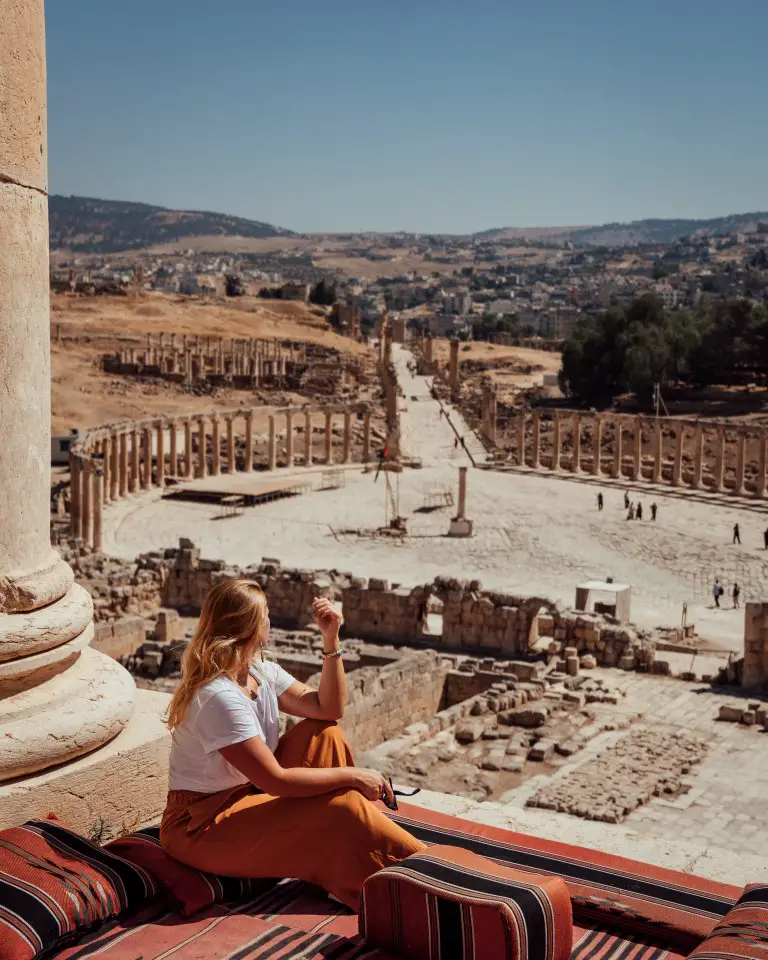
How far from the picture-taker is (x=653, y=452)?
58.5 m

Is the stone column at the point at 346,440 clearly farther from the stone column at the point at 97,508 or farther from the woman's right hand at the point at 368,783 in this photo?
the woman's right hand at the point at 368,783

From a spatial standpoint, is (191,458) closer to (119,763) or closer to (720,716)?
(720,716)

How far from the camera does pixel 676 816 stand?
1373 cm

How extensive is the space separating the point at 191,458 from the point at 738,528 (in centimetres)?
2342

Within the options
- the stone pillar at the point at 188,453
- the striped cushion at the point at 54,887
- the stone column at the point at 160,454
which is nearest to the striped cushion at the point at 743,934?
the striped cushion at the point at 54,887

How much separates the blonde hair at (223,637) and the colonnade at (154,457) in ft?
104

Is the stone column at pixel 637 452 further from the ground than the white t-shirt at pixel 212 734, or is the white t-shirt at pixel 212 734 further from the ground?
the white t-shirt at pixel 212 734

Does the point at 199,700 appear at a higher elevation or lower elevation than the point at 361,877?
higher

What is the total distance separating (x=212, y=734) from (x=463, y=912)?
54.7 inches

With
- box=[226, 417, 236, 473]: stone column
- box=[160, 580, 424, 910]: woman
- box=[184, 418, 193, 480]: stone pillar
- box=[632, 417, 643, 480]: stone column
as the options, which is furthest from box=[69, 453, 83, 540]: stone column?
box=[160, 580, 424, 910]: woman

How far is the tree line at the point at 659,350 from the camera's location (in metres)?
68.5

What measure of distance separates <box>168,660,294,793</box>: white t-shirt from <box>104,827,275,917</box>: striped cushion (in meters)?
0.31

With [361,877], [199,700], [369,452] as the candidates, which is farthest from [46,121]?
[369,452]

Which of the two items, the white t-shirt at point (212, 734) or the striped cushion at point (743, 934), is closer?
the striped cushion at point (743, 934)
